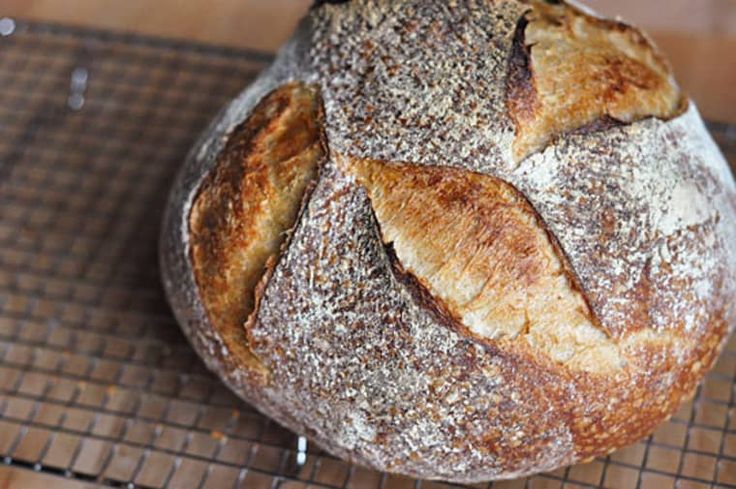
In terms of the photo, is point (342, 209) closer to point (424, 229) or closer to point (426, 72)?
point (424, 229)

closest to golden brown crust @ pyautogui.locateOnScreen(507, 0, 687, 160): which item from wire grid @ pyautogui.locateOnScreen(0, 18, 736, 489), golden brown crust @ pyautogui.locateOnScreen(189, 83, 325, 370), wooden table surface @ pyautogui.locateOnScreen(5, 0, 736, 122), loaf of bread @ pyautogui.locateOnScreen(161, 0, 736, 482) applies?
loaf of bread @ pyautogui.locateOnScreen(161, 0, 736, 482)

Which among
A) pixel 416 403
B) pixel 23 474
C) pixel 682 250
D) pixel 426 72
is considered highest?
pixel 426 72

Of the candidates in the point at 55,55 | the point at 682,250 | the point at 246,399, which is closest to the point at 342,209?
the point at 246,399

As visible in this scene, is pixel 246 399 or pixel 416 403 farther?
pixel 246 399

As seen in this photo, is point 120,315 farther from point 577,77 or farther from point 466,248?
point 577,77

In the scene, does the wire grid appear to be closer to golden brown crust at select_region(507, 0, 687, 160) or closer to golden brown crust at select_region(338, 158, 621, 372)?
golden brown crust at select_region(338, 158, 621, 372)

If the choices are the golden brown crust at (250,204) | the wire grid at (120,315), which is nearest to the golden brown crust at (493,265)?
the golden brown crust at (250,204)
